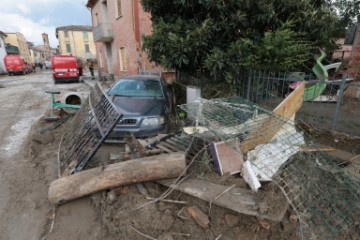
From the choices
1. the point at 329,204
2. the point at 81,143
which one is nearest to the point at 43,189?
the point at 81,143

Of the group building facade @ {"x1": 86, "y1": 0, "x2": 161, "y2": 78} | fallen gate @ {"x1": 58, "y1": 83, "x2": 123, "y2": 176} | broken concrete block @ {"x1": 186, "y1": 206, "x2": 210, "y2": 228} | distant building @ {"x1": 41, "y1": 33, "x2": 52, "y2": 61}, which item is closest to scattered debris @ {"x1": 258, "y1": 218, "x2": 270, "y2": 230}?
broken concrete block @ {"x1": 186, "y1": 206, "x2": 210, "y2": 228}

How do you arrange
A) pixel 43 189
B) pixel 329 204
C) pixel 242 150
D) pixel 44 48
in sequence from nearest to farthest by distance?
pixel 329 204 < pixel 242 150 < pixel 43 189 < pixel 44 48

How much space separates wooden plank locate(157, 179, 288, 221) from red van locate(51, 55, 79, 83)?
608 inches

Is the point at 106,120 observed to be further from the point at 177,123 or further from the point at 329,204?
the point at 329,204

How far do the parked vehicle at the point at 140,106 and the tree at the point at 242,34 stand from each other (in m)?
0.77

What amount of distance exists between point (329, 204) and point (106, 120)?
120 inches

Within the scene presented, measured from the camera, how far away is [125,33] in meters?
11.8

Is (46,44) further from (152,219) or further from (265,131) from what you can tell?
(265,131)

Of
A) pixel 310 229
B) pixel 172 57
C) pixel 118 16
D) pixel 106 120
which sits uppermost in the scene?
Result: pixel 118 16

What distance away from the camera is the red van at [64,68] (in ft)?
48.3

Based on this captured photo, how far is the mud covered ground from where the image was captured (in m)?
2.07

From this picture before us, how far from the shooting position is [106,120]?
313 centimetres

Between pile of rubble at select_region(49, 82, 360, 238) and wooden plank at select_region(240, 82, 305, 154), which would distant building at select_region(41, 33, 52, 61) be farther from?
wooden plank at select_region(240, 82, 305, 154)

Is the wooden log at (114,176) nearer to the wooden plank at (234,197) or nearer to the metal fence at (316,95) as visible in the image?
the wooden plank at (234,197)
